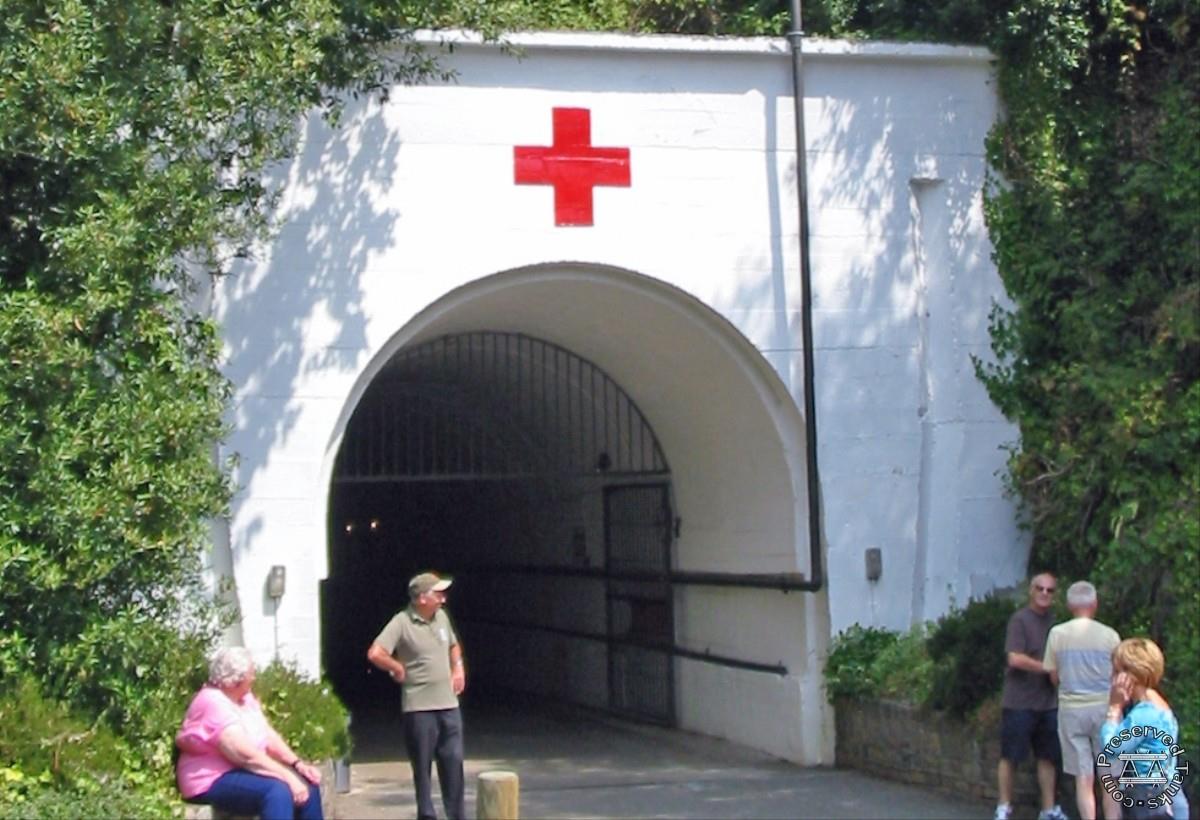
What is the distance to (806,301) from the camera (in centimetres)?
1210

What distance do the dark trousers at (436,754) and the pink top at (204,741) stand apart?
70.6 inches

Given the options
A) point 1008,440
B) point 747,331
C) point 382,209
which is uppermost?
point 382,209

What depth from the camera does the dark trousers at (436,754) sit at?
31.2ft

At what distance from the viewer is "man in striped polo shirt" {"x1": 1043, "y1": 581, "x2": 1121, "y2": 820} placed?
916cm

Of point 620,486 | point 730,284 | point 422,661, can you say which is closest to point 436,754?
point 422,661

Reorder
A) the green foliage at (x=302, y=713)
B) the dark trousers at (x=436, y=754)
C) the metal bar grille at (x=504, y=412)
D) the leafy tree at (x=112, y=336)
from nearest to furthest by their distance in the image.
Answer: the leafy tree at (x=112, y=336) → the dark trousers at (x=436, y=754) → the green foliage at (x=302, y=713) → the metal bar grille at (x=504, y=412)

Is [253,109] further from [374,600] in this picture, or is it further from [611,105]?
[374,600]

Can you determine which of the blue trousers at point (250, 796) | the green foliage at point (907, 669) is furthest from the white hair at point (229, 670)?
the green foliage at point (907, 669)

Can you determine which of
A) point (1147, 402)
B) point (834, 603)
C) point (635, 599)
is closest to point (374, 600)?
point (635, 599)

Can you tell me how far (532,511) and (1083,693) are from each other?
921 centimetres

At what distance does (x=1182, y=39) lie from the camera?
38.9ft

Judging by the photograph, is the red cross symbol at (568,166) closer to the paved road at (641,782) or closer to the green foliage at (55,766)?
the paved road at (641,782)

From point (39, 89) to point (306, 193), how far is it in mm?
2770

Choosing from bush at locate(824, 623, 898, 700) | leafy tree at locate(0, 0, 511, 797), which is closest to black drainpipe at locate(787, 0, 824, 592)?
bush at locate(824, 623, 898, 700)
